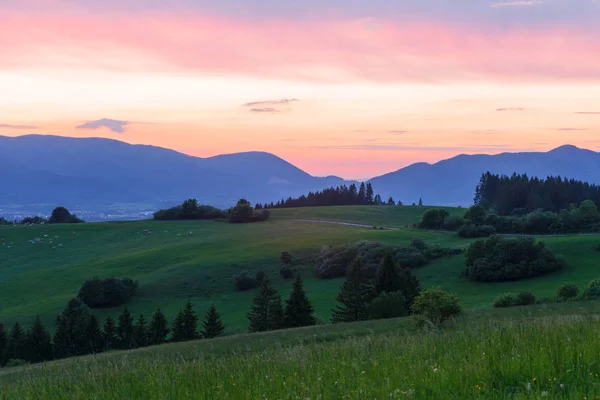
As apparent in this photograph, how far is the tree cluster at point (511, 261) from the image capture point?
242ft

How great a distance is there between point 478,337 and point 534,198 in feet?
578

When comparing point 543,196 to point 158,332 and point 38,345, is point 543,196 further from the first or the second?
point 38,345

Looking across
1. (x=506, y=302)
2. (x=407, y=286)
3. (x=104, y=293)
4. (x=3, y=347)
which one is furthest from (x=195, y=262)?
(x=506, y=302)

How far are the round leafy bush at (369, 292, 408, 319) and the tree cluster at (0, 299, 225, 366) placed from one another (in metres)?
18.7

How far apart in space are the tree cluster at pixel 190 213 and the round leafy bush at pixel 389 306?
129729 mm

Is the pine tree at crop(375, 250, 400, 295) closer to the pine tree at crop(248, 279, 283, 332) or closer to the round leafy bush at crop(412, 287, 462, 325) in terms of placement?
the pine tree at crop(248, 279, 283, 332)

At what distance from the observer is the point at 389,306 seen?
44.2m

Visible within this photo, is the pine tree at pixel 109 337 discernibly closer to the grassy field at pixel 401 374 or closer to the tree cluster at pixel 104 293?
the tree cluster at pixel 104 293

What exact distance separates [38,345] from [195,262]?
165 feet

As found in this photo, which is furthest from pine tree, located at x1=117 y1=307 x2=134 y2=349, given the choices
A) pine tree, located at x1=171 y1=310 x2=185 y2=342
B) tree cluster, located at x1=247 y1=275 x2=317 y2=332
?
tree cluster, located at x1=247 y1=275 x2=317 y2=332

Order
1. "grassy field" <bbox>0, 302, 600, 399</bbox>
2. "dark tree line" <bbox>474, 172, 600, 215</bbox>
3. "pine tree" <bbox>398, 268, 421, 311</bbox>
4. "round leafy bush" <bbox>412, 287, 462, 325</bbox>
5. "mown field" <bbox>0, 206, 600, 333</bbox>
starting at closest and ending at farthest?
"grassy field" <bbox>0, 302, 600, 399</bbox>, "round leafy bush" <bbox>412, 287, 462, 325</bbox>, "pine tree" <bbox>398, 268, 421, 311</bbox>, "mown field" <bbox>0, 206, 600, 333</bbox>, "dark tree line" <bbox>474, 172, 600, 215</bbox>

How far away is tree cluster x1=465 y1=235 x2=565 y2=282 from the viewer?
73875 mm

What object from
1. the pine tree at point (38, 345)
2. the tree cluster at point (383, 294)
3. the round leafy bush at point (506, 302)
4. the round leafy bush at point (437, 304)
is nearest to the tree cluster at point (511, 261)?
the tree cluster at point (383, 294)

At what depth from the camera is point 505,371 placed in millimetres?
6137
